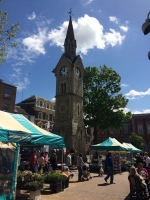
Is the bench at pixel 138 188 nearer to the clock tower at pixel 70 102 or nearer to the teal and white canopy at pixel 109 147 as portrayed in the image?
the teal and white canopy at pixel 109 147

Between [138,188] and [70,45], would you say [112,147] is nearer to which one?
[138,188]

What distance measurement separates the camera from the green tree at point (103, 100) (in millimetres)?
31781

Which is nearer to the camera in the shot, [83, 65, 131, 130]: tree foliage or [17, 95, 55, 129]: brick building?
[83, 65, 131, 130]: tree foliage

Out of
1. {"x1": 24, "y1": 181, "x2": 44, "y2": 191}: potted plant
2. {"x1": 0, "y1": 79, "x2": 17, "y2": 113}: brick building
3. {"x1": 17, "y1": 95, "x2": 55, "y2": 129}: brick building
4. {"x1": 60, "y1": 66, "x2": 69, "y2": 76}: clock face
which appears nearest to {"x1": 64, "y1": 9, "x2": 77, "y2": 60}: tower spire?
{"x1": 60, "y1": 66, "x2": 69, "y2": 76}: clock face

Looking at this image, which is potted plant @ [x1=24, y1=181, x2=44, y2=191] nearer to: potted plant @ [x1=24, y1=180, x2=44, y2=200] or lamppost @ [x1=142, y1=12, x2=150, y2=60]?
potted plant @ [x1=24, y1=180, x2=44, y2=200]

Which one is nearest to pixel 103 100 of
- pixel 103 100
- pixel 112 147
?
pixel 103 100

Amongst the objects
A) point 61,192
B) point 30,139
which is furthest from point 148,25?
point 61,192

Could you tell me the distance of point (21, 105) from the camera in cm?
5100

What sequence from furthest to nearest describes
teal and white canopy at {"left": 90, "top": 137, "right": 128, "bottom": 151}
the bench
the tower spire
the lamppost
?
the tower spire < teal and white canopy at {"left": 90, "top": 137, "right": 128, "bottom": 151} < the bench < the lamppost

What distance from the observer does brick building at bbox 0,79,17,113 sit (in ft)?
123

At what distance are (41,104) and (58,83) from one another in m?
21.0

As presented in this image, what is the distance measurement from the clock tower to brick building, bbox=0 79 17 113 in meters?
11.6

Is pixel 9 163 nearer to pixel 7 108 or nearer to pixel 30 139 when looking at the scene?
pixel 30 139

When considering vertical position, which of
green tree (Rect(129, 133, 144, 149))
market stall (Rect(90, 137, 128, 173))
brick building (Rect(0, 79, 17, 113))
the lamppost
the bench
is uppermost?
brick building (Rect(0, 79, 17, 113))
